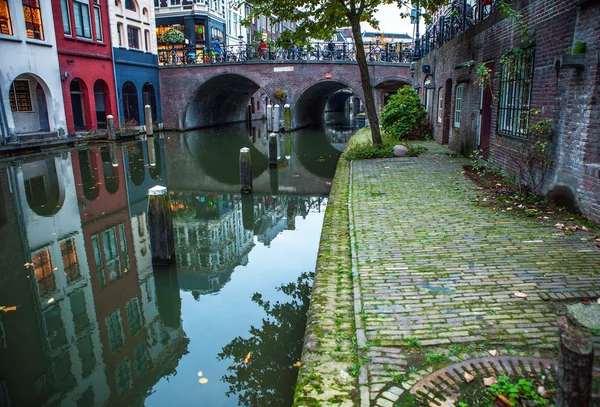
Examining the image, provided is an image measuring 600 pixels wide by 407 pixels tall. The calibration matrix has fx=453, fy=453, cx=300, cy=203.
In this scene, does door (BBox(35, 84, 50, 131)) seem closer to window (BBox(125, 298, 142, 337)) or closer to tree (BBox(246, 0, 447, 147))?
tree (BBox(246, 0, 447, 147))

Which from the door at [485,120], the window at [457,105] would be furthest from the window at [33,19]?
the door at [485,120]

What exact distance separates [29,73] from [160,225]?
19.4m

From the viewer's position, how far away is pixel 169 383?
166 inches

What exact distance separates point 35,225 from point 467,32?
1247 cm

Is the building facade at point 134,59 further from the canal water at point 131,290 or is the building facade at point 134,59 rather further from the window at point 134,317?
the window at point 134,317

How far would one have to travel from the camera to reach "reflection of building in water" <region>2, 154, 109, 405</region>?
4.14 metres

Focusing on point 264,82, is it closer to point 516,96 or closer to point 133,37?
point 133,37

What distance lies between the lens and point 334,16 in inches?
559

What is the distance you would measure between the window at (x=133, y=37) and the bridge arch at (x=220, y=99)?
497cm

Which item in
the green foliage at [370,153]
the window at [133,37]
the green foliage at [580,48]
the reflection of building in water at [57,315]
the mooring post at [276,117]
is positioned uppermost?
the window at [133,37]

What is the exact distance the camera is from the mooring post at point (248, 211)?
375 inches

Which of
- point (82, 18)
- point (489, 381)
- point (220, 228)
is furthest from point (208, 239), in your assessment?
point (82, 18)

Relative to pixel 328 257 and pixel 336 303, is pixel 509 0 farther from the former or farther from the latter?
pixel 336 303

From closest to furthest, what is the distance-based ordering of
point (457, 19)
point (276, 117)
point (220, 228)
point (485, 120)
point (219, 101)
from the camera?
point (220, 228), point (485, 120), point (457, 19), point (276, 117), point (219, 101)
